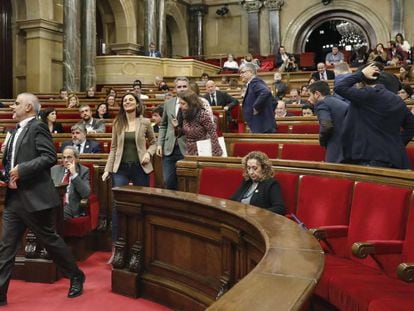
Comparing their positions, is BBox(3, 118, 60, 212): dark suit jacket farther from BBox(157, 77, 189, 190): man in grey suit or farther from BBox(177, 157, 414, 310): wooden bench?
BBox(157, 77, 189, 190): man in grey suit

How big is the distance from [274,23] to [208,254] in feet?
55.5

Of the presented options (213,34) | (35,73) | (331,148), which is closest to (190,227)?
(331,148)

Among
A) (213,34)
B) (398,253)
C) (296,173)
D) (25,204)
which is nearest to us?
(398,253)

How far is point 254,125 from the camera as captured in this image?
5211mm

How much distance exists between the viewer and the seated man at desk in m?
4.21

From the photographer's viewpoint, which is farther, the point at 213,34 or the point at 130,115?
the point at 213,34

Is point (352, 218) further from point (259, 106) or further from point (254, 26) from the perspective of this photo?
point (254, 26)

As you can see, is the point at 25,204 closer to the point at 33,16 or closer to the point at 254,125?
the point at 254,125

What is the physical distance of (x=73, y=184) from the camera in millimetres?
4227

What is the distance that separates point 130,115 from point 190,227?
4.85ft

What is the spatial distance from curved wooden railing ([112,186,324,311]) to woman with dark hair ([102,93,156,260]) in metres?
0.63

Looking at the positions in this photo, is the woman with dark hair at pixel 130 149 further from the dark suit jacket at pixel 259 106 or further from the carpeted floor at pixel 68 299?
the dark suit jacket at pixel 259 106

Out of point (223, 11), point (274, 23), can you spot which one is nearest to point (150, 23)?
point (223, 11)

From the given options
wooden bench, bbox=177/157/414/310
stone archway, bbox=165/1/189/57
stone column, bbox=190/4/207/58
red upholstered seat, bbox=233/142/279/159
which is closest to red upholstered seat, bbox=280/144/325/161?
red upholstered seat, bbox=233/142/279/159
